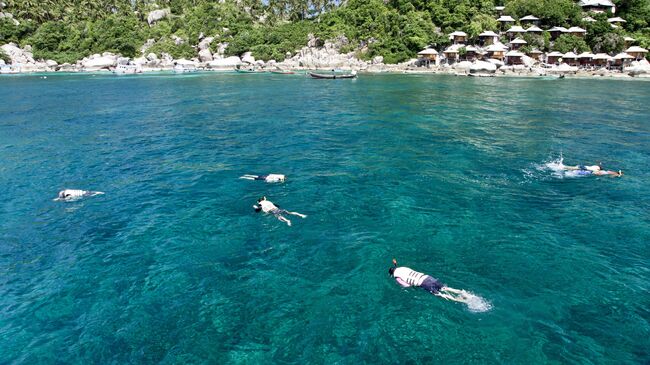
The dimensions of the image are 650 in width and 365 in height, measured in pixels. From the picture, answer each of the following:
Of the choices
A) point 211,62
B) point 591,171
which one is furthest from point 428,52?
point 591,171

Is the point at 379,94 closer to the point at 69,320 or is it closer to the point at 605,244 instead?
the point at 605,244

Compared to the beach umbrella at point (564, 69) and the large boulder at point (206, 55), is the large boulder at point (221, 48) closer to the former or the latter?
the large boulder at point (206, 55)

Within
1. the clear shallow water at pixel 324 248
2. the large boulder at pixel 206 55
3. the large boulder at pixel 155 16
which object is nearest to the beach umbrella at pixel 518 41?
the clear shallow water at pixel 324 248

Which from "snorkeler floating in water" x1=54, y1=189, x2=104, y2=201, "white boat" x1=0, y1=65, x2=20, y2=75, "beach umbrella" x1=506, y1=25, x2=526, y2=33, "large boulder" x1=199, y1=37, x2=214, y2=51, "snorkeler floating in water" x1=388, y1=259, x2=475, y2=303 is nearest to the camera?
"snorkeler floating in water" x1=388, y1=259, x2=475, y2=303

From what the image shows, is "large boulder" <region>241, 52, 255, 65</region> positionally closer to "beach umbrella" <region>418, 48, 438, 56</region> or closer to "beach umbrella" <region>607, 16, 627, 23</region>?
"beach umbrella" <region>418, 48, 438, 56</region>

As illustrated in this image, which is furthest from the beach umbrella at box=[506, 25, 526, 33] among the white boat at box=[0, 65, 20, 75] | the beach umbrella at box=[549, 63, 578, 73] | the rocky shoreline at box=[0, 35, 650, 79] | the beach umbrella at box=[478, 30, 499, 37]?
the white boat at box=[0, 65, 20, 75]

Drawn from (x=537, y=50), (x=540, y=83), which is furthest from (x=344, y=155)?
(x=537, y=50)
